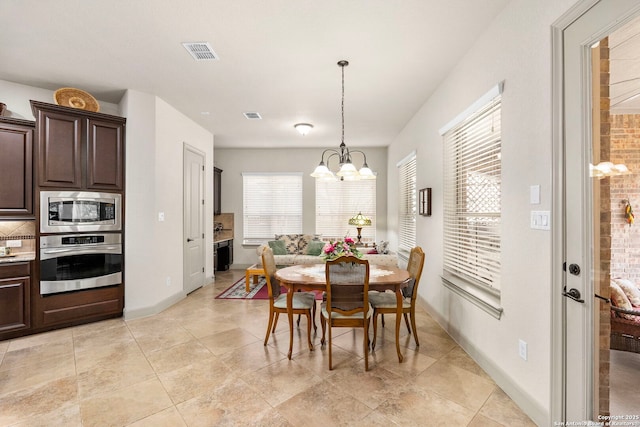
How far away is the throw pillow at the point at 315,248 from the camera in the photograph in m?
5.88

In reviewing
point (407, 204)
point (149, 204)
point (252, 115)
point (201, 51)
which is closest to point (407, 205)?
point (407, 204)

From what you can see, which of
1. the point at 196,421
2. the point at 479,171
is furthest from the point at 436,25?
the point at 196,421

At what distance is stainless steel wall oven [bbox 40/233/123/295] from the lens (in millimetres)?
3221

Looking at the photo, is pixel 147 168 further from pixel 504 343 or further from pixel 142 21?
pixel 504 343

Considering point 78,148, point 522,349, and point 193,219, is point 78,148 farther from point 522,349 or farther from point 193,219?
point 522,349

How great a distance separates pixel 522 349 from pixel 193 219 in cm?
459

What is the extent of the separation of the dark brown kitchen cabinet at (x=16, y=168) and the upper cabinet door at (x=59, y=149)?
0.10m

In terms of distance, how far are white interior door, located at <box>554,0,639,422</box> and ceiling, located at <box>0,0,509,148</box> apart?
88 centimetres

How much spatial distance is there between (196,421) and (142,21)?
3000 mm

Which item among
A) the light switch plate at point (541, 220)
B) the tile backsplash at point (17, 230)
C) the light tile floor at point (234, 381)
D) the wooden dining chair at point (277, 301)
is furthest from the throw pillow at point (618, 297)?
the tile backsplash at point (17, 230)

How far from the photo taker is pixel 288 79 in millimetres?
3334

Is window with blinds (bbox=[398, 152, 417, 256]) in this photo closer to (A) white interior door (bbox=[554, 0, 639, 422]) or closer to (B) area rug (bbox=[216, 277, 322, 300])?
(B) area rug (bbox=[216, 277, 322, 300])

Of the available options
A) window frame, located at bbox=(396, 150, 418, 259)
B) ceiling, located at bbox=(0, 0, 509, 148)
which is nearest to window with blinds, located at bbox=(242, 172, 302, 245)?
window frame, located at bbox=(396, 150, 418, 259)

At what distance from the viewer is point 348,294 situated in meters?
2.49
